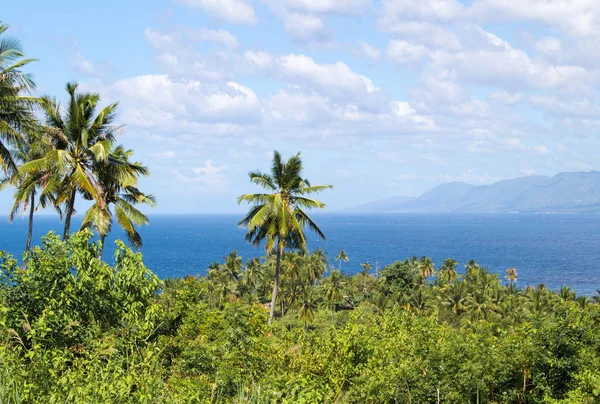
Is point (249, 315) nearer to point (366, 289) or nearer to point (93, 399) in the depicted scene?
point (93, 399)

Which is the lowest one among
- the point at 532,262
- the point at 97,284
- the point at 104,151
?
the point at 532,262

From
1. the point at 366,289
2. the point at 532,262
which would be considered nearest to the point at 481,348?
the point at 366,289

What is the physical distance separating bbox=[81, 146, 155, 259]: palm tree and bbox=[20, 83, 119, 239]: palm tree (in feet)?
1.20

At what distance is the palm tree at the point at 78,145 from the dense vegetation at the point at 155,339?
0.16 ft

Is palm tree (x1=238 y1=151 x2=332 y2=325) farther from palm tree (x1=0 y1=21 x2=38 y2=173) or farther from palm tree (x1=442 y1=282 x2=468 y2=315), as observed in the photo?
palm tree (x1=442 y1=282 x2=468 y2=315)

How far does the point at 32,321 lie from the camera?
1192cm

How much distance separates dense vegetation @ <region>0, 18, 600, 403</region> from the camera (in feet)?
34.8

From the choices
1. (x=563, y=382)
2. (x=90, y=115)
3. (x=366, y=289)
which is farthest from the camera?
(x=366, y=289)

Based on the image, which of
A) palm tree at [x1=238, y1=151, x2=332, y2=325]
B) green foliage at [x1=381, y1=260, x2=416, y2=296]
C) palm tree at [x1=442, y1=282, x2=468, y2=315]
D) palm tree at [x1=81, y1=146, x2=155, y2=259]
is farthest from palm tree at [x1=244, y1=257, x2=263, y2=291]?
palm tree at [x1=81, y1=146, x2=155, y2=259]

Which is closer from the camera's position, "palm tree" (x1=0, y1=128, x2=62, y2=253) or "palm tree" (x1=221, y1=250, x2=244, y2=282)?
"palm tree" (x1=0, y1=128, x2=62, y2=253)

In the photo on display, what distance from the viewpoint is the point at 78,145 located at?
62.2 feet

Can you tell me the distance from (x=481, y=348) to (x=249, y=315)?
7113 millimetres

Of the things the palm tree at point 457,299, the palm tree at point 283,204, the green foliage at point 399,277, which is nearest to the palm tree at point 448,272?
the green foliage at point 399,277

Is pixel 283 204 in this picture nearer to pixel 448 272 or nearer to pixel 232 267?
pixel 232 267
